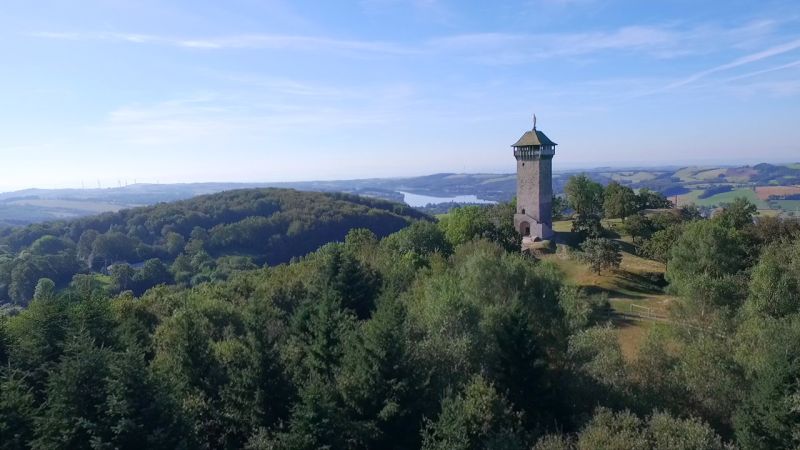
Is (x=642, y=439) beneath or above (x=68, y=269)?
above

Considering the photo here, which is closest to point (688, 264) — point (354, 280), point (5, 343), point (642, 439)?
point (354, 280)

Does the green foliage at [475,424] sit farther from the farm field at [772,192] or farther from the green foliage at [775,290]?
the farm field at [772,192]

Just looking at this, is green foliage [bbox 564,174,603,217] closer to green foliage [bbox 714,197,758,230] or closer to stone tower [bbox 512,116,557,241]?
stone tower [bbox 512,116,557,241]

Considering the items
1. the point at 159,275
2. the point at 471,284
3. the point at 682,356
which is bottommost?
the point at 159,275

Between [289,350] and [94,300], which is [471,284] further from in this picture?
[94,300]

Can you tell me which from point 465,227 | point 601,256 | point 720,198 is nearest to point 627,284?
A: point 601,256

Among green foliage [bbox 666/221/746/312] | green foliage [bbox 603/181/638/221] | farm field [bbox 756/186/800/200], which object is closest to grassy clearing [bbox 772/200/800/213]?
farm field [bbox 756/186/800/200]
